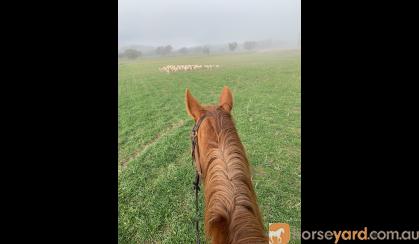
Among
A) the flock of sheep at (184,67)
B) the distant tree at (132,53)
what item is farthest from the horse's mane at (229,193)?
the flock of sheep at (184,67)

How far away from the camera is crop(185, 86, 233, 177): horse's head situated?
6.30 ft

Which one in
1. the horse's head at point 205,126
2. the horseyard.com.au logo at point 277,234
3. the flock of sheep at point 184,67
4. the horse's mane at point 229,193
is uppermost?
the flock of sheep at point 184,67

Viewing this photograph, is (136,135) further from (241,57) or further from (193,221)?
(241,57)

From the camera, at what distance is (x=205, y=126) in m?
2.00

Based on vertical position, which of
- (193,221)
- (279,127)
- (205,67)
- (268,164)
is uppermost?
(205,67)

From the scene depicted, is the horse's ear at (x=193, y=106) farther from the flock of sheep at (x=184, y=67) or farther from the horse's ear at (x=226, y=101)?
the flock of sheep at (x=184, y=67)

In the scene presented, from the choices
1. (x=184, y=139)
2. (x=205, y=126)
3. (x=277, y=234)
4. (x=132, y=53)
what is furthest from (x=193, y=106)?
(x=132, y=53)

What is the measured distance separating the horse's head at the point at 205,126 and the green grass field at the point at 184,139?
409 millimetres

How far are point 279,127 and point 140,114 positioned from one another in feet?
11.7

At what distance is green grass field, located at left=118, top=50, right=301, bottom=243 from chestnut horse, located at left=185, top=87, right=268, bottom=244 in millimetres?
407

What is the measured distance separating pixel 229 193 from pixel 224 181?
0.29 feet

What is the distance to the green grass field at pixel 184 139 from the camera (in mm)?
3531
